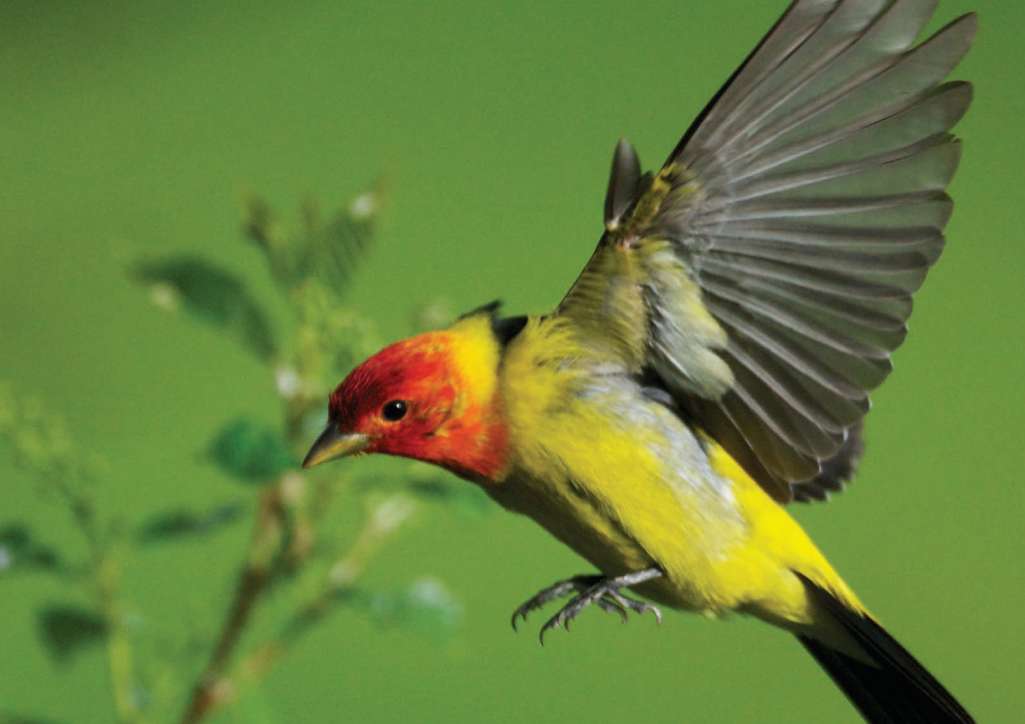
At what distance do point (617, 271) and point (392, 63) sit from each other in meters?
2.36

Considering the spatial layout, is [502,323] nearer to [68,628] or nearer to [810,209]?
[810,209]

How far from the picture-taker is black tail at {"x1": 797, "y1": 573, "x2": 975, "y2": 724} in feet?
3.14

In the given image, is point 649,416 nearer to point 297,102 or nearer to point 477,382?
point 477,382

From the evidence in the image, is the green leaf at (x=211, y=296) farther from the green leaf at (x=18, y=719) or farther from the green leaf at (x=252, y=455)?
the green leaf at (x=18, y=719)

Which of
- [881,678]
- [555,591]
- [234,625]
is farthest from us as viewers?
[881,678]

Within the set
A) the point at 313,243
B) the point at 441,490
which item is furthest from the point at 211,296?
the point at 441,490

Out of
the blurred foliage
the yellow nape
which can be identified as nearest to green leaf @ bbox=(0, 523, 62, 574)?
the blurred foliage

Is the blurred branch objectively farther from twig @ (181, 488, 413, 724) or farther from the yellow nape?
the yellow nape

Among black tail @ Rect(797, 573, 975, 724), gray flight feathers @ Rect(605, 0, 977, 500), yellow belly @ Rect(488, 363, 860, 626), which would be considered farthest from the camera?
black tail @ Rect(797, 573, 975, 724)

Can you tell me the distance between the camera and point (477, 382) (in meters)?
0.86

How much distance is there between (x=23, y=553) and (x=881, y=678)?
0.59m

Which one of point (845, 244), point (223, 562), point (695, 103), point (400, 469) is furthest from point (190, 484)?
point (845, 244)

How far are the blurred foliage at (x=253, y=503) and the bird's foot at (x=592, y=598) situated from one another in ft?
0.20

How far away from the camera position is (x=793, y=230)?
82cm
